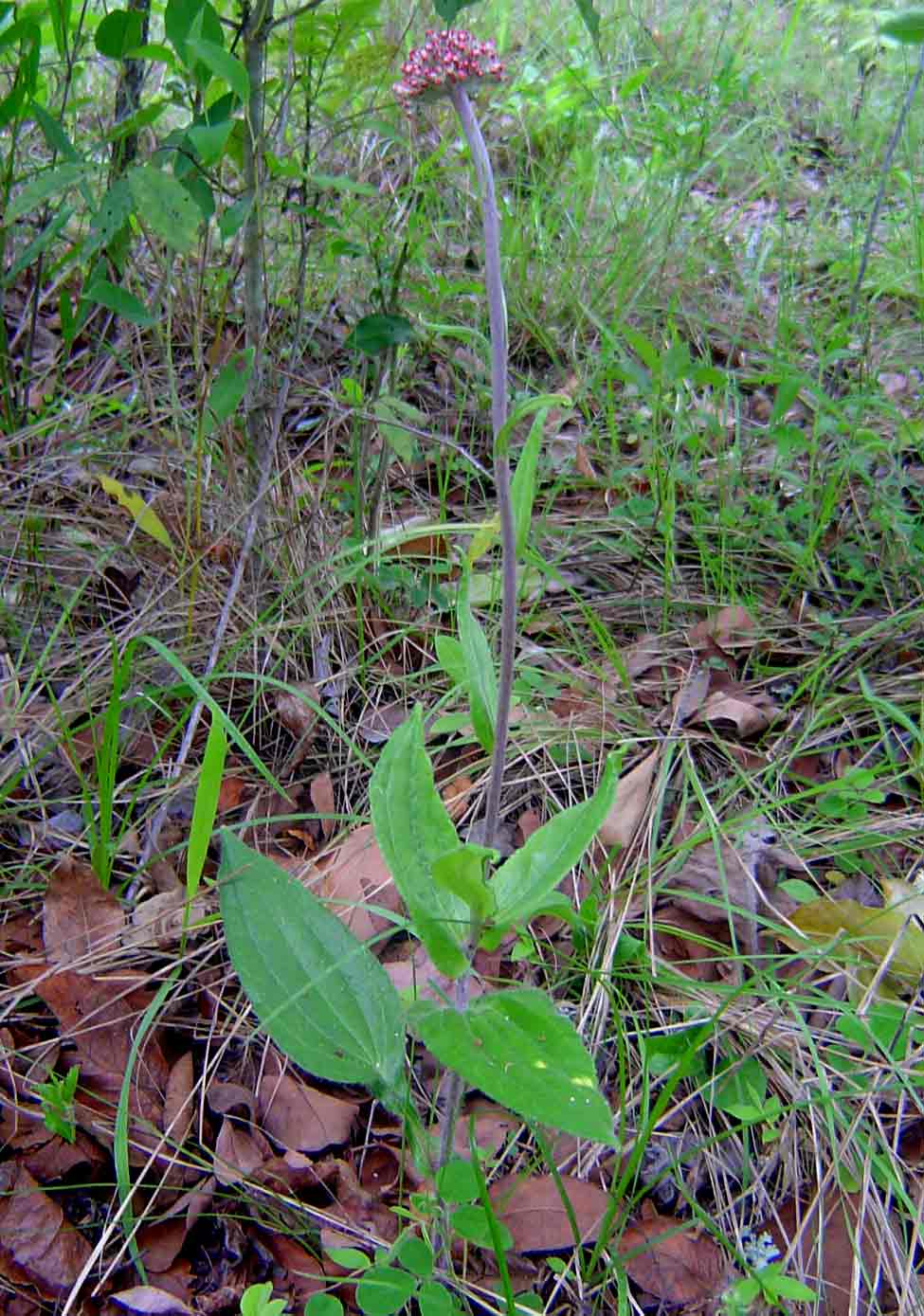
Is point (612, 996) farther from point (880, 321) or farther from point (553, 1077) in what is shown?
point (880, 321)

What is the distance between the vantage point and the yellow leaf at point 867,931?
158cm

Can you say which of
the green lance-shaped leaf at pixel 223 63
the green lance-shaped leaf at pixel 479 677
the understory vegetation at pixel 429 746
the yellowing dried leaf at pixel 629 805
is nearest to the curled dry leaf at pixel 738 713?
the understory vegetation at pixel 429 746

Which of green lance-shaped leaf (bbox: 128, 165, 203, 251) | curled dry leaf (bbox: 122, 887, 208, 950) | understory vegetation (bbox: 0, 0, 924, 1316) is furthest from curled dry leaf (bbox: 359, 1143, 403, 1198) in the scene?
green lance-shaped leaf (bbox: 128, 165, 203, 251)

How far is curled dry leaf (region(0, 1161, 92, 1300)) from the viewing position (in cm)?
125

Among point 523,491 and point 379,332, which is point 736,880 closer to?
point 523,491

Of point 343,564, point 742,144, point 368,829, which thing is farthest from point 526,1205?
point 742,144

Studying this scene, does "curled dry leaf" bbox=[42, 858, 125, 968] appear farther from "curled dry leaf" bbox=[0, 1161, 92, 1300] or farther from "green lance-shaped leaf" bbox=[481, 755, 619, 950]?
"green lance-shaped leaf" bbox=[481, 755, 619, 950]

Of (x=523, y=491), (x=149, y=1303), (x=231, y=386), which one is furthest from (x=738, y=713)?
(x=149, y=1303)

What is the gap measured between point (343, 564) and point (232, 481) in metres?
0.31

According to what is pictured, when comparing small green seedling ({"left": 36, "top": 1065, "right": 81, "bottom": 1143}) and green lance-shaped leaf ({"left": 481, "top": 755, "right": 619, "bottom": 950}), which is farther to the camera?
small green seedling ({"left": 36, "top": 1065, "right": 81, "bottom": 1143})

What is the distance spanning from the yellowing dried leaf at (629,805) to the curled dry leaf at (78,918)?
2.86 ft

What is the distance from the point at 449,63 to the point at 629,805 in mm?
1265

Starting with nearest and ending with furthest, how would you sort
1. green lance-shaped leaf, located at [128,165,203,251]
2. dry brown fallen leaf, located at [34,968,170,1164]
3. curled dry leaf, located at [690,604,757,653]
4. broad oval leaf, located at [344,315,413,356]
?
dry brown fallen leaf, located at [34,968,170,1164] → green lance-shaped leaf, located at [128,165,203,251] → broad oval leaf, located at [344,315,413,356] → curled dry leaf, located at [690,604,757,653]

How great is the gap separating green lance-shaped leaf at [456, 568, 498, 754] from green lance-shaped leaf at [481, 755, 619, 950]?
0.14 metres
